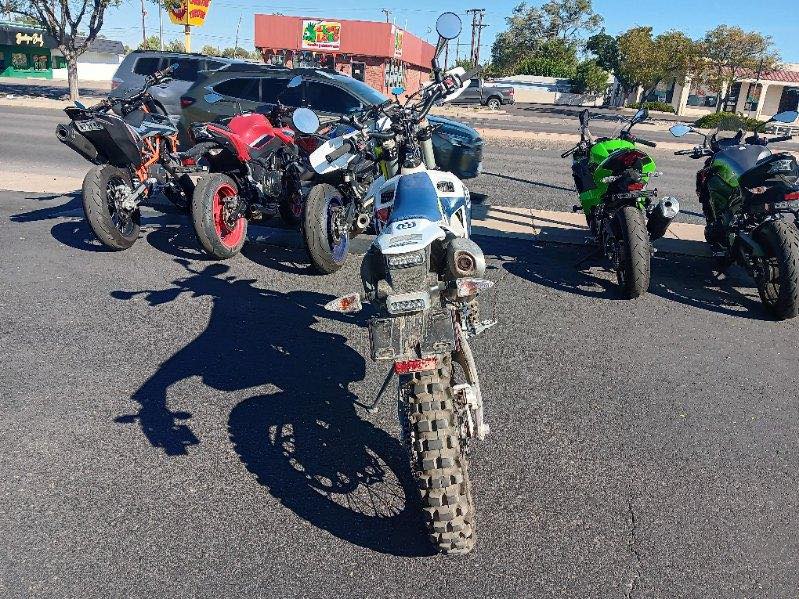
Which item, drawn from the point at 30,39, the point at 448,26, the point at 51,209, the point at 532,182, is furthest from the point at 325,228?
the point at 30,39

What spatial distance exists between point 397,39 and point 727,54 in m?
23.1

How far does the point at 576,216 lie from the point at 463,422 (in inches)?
270

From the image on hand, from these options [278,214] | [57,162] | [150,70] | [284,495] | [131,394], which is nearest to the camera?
[284,495]

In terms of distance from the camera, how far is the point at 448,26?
16.1ft

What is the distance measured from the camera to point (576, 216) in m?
9.12

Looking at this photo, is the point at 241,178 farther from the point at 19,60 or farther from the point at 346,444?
the point at 19,60

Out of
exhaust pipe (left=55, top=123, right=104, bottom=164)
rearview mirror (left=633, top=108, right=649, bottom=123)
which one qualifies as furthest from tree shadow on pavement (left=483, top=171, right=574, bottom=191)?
exhaust pipe (left=55, top=123, right=104, bottom=164)

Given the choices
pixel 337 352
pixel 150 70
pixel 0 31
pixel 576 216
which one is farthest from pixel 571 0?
pixel 337 352

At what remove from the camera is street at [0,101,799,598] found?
2.71 m

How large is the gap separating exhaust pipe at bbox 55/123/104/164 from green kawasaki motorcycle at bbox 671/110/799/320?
5874 mm

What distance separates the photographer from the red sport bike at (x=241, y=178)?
608 cm

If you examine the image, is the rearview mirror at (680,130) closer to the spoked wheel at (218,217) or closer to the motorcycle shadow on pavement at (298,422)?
the motorcycle shadow on pavement at (298,422)

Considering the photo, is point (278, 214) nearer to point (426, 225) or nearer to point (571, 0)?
point (426, 225)

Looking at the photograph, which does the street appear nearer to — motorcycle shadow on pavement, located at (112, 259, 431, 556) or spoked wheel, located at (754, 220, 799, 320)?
motorcycle shadow on pavement, located at (112, 259, 431, 556)
